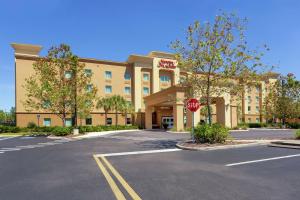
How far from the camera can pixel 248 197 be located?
5691mm

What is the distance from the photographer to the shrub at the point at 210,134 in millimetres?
16339

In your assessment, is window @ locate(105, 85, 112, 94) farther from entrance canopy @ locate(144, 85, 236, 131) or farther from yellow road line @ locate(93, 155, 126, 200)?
yellow road line @ locate(93, 155, 126, 200)

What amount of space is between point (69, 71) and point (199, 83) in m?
20.0

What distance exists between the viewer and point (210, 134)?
16.3 m

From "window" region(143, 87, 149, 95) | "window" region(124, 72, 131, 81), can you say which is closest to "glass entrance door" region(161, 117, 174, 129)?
"window" region(143, 87, 149, 95)

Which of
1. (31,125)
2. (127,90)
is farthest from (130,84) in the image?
(31,125)

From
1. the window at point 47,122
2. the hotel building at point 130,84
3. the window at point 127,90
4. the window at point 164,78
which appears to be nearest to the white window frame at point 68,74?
the hotel building at point 130,84

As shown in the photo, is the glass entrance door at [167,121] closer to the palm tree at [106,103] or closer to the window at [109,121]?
the window at [109,121]

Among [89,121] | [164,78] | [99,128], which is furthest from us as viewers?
[164,78]

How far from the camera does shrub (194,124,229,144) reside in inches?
643

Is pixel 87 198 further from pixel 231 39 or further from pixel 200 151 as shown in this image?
pixel 231 39

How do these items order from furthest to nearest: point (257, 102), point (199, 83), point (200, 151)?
point (257, 102) < point (199, 83) < point (200, 151)

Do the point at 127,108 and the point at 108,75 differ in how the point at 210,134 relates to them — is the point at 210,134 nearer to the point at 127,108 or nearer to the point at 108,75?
the point at 127,108

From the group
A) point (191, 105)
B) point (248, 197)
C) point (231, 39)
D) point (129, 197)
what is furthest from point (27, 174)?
point (231, 39)
